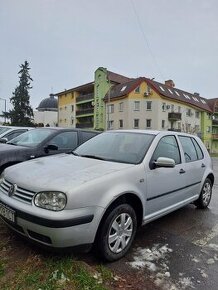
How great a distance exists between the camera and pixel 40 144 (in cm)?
654

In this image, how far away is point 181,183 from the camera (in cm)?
480

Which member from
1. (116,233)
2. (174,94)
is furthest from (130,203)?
(174,94)

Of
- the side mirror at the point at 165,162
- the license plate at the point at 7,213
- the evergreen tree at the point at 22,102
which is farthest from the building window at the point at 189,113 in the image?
the license plate at the point at 7,213

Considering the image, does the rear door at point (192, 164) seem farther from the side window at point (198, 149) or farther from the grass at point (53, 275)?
the grass at point (53, 275)

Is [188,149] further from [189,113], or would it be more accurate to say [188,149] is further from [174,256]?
[189,113]

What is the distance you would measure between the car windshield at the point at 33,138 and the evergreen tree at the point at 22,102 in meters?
47.5

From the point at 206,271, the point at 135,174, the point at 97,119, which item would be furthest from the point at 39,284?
the point at 97,119

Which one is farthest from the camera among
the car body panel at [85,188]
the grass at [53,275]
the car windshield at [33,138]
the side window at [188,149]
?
the car windshield at [33,138]

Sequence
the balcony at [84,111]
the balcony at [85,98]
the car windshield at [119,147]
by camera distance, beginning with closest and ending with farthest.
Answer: the car windshield at [119,147]
the balcony at [85,98]
the balcony at [84,111]

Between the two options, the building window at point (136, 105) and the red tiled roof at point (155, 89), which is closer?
the red tiled roof at point (155, 89)

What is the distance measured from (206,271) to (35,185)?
7.30 feet

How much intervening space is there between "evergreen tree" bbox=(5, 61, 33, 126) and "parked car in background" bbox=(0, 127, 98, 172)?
156ft

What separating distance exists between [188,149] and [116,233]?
255 centimetres

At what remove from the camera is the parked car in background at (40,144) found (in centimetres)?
589
